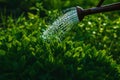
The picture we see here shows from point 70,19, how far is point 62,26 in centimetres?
14

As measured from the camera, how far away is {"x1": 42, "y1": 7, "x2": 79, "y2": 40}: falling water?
4992mm

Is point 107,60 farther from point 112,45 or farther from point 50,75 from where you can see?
point 112,45

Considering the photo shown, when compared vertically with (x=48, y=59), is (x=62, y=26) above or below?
above

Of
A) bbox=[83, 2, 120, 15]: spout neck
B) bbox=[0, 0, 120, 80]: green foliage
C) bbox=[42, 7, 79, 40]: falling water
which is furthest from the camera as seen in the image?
bbox=[42, 7, 79, 40]: falling water

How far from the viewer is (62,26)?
509cm

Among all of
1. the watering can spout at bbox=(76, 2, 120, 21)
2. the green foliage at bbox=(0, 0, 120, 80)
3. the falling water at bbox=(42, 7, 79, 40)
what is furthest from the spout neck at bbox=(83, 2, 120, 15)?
the green foliage at bbox=(0, 0, 120, 80)

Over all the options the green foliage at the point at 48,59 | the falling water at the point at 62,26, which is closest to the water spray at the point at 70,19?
the falling water at the point at 62,26

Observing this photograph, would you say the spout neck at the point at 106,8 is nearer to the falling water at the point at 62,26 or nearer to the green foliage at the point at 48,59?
the falling water at the point at 62,26

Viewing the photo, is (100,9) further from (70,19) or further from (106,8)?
(70,19)

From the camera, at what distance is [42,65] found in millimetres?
4660

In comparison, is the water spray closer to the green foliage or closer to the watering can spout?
the watering can spout

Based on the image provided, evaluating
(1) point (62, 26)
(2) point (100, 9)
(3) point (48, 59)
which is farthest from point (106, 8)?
(3) point (48, 59)

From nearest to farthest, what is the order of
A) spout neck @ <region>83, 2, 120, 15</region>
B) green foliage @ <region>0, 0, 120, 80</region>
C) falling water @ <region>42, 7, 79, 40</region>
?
green foliage @ <region>0, 0, 120, 80</region>, spout neck @ <region>83, 2, 120, 15</region>, falling water @ <region>42, 7, 79, 40</region>

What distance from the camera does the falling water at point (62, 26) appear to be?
4.99 meters
